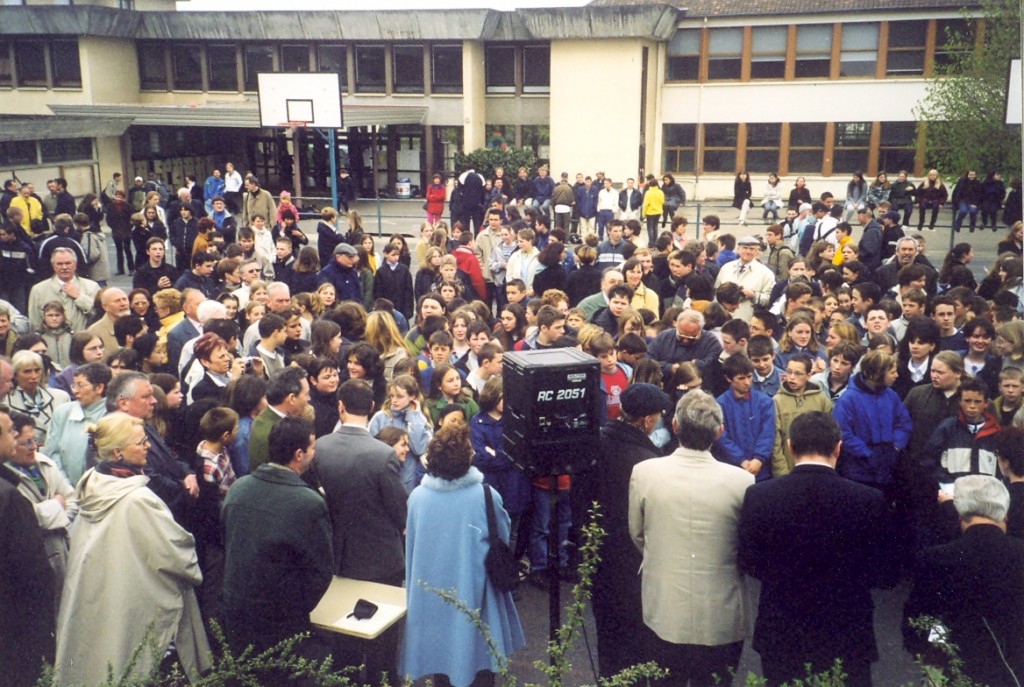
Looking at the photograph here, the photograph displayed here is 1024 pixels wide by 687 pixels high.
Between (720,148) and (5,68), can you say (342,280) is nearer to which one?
(720,148)

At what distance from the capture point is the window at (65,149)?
22.6m

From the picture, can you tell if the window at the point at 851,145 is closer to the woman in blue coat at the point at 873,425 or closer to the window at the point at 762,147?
the window at the point at 762,147

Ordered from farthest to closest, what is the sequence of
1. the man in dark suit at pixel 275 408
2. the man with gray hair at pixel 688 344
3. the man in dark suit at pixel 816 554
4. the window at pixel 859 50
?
the window at pixel 859 50 < the man with gray hair at pixel 688 344 < the man in dark suit at pixel 275 408 < the man in dark suit at pixel 816 554

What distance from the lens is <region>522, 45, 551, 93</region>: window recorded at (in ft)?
97.6

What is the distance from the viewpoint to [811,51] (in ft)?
95.0

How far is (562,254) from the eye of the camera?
9820 millimetres

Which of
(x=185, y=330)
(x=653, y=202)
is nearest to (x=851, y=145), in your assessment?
(x=653, y=202)

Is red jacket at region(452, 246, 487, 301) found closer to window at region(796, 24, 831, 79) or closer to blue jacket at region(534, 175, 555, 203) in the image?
blue jacket at region(534, 175, 555, 203)

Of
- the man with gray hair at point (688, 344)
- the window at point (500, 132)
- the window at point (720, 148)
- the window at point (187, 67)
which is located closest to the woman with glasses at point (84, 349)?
the man with gray hair at point (688, 344)

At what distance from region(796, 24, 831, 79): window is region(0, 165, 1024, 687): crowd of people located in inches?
870

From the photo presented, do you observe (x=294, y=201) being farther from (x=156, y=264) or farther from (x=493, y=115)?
(x=156, y=264)

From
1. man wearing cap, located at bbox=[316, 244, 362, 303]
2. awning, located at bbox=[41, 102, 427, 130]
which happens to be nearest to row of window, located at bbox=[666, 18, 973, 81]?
awning, located at bbox=[41, 102, 427, 130]

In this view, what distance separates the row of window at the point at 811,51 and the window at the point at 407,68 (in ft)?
27.5

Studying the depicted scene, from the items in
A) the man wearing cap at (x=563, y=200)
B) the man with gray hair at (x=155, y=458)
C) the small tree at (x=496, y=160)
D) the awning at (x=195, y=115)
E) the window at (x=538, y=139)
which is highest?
the awning at (x=195, y=115)
